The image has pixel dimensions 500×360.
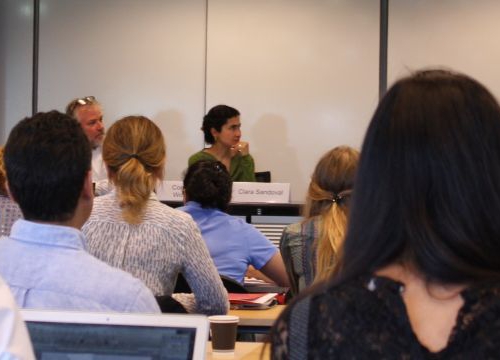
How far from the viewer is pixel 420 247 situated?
1.04 metres

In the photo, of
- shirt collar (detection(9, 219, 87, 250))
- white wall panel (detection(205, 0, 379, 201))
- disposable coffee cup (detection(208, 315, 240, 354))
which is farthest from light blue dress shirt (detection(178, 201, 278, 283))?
white wall panel (detection(205, 0, 379, 201))

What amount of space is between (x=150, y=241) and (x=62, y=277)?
967 mm

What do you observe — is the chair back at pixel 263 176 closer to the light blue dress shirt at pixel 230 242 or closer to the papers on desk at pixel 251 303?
the light blue dress shirt at pixel 230 242

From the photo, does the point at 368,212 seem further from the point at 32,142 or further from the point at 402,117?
the point at 32,142

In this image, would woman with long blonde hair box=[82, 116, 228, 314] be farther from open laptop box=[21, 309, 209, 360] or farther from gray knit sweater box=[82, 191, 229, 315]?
open laptop box=[21, 309, 209, 360]

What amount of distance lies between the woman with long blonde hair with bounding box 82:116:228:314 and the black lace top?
1.64 metres

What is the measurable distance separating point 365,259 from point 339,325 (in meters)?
0.09

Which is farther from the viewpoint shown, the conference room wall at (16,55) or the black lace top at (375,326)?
the conference room wall at (16,55)

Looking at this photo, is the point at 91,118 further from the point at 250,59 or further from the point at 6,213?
the point at 6,213

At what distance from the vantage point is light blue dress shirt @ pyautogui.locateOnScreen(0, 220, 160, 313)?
1738 millimetres

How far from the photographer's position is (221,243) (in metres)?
3.66

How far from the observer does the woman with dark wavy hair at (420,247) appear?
1024 mm

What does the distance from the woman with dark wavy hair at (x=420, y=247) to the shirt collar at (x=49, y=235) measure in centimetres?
82

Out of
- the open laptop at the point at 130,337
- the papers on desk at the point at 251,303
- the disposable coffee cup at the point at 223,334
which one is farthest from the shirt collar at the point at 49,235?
the papers on desk at the point at 251,303
